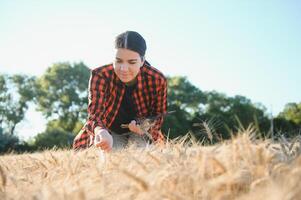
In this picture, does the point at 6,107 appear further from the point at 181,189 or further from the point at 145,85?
the point at 181,189

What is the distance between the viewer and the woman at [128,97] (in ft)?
15.4

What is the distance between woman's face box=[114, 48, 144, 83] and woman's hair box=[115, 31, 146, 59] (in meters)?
0.06

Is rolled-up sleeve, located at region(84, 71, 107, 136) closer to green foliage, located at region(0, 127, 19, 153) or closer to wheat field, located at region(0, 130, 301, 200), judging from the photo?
wheat field, located at region(0, 130, 301, 200)

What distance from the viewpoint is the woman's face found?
4.51 m

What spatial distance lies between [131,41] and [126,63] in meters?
0.28

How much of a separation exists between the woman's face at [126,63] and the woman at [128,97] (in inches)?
0.5

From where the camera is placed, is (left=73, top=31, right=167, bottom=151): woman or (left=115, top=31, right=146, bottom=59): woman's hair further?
(left=73, top=31, right=167, bottom=151): woman

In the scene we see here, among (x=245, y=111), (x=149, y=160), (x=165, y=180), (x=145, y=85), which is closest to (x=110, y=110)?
(x=145, y=85)

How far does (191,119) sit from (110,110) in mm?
38653

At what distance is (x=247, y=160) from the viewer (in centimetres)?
148

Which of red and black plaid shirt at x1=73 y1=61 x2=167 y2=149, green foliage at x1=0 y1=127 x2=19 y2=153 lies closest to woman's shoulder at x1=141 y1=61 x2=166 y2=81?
red and black plaid shirt at x1=73 y1=61 x2=167 y2=149

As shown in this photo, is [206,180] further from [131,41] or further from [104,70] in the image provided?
[104,70]

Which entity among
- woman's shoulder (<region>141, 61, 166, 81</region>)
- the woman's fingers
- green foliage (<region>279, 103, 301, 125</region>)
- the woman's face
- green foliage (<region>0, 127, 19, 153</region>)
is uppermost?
the woman's face

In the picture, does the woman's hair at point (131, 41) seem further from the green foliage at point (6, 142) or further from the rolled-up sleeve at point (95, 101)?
the green foliage at point (6, 142)
